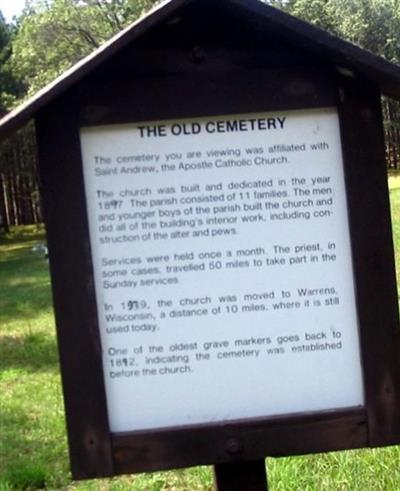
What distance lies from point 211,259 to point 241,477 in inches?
26.7

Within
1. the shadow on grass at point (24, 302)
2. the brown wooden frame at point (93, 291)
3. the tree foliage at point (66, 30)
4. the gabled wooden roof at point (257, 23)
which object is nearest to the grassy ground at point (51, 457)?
the shadow on grass at point (24, 302)

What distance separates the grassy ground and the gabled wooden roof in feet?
7.21

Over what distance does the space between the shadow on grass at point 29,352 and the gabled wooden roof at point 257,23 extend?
6.06 m

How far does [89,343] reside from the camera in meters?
2.47

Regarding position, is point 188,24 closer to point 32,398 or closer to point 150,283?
point 150,283

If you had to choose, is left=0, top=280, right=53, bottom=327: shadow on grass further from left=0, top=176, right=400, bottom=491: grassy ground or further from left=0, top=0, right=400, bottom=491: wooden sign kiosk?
left=0, top=0, right=400, bottom=491: wooden sign kiosk

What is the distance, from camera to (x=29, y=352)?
9.27 metres

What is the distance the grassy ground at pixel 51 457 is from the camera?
416 centimetres

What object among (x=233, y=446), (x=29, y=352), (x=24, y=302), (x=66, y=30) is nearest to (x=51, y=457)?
(x=233, y=446)

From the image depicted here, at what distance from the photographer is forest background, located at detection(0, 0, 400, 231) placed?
1284 inches

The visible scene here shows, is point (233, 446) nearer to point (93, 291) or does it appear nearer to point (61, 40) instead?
point (93, 291)

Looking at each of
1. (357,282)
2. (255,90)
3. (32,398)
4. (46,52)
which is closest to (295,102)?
(255,90)

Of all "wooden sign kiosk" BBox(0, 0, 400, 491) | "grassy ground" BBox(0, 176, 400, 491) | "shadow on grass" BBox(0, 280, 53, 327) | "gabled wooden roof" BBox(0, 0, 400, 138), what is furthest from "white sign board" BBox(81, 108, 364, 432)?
"shadow on grass" BBox(0, 280, 53, 327)

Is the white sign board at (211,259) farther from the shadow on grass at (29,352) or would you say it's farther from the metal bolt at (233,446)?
the shadow on grass at (29,352)
